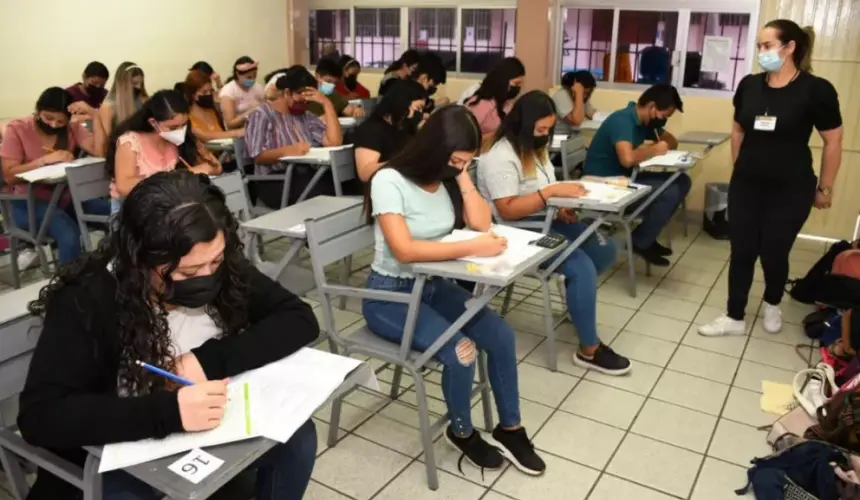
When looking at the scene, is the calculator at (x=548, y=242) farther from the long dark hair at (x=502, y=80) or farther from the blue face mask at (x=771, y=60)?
the long dark hair at (x=502, y=80)

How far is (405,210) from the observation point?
2.26 metres

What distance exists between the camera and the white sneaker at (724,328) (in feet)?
11.1

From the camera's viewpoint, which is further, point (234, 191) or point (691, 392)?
point (234, 191)

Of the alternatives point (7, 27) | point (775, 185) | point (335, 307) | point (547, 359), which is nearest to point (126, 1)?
point (7, 27)

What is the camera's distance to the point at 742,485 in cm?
227

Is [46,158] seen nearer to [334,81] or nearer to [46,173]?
[46,173]

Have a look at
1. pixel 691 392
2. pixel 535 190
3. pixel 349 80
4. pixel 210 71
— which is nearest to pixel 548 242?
pixel 535 190

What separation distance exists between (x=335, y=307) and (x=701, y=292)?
2.05m

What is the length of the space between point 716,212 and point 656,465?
3.18 metres

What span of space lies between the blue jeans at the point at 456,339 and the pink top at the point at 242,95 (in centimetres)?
394

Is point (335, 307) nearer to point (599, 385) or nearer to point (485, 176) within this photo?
point (485, 176)

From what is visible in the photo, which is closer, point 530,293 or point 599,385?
point 599,385

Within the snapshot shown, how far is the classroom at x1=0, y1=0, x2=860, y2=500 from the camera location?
1.33 m

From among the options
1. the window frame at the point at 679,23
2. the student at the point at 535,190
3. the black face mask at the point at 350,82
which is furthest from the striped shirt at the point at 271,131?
the window frame at the point at 679,23
